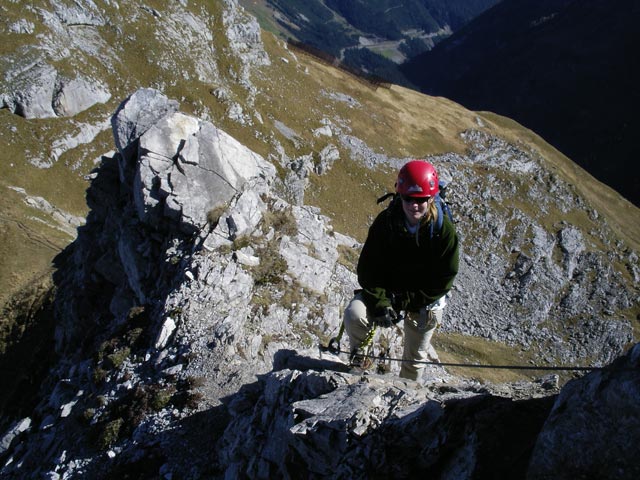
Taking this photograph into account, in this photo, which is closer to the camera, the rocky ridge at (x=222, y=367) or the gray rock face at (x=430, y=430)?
the gray rock face at (x=430, y=430)

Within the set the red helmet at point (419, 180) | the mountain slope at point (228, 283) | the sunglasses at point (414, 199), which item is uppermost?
the red helmet at point (419, 180)

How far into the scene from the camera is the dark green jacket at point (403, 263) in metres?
8.77

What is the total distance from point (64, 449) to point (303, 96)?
243 ft

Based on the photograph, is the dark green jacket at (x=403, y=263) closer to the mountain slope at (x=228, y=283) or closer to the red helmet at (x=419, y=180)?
the red helmet at (x=419, y=180)

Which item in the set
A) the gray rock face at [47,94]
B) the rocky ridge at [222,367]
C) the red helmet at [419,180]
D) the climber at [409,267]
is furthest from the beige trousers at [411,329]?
the gray rock face at [47,94]

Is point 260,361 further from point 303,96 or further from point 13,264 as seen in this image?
point 303,96

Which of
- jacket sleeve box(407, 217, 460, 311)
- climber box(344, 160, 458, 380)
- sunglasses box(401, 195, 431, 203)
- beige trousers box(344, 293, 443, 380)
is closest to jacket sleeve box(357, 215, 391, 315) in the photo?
climber box(344, 160, 458, 380)

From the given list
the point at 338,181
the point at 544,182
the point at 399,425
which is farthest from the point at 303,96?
the point at 399,425

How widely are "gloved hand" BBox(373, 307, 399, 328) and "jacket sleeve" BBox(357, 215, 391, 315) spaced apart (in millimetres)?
Answer: 77

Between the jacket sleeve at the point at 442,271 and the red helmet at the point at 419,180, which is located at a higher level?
the red helmet at the point at 419,180

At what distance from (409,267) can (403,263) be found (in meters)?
0.16

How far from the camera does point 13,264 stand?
41.8 meters

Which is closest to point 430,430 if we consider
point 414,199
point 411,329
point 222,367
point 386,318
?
point 386,318

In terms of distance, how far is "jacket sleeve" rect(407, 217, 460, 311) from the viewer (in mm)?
8680
